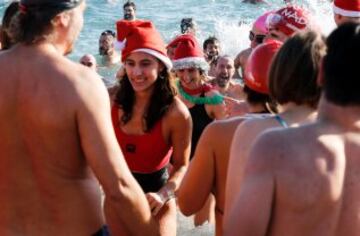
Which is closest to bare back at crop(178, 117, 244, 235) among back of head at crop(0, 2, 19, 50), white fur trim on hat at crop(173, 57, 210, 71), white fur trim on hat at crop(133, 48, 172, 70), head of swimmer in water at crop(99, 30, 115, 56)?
back of head at crop(0, 2, 19, 50)

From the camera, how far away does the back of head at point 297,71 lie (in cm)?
257

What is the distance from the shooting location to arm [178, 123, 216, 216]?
3.23 meters

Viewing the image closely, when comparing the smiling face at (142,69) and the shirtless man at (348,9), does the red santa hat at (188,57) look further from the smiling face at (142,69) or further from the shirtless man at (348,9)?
the smiling face at (142,69)

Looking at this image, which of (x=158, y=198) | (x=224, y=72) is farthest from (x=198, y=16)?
(x=158, y=198)

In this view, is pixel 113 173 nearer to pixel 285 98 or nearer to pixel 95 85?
pixel 95 85

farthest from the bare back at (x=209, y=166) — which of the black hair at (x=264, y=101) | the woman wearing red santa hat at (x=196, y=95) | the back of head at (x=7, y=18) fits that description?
the woman wearing red santa hat at (x=196, y=95)

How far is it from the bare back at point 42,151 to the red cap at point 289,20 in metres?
1.85

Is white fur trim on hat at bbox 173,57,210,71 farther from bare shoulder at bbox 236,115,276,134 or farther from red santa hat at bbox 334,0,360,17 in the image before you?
bare shoulder at bbox 236,115,276,134

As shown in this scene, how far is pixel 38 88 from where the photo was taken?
114 inches

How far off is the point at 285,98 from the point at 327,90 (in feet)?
1.10

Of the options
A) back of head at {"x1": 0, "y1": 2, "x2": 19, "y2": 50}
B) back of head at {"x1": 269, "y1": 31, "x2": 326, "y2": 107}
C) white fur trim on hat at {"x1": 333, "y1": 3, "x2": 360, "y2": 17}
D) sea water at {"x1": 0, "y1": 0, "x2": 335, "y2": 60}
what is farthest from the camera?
sea water at {"x1": 0, "y1": 0, "x2": 335, "y2": 60}

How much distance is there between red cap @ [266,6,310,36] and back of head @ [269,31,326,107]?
1.77 m

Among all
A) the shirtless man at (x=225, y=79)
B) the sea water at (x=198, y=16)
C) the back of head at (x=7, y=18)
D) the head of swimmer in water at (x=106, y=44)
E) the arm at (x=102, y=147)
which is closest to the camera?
the arm at (x=102, y=147)

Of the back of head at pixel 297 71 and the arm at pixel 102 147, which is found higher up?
the back of head at pixel 297 71
